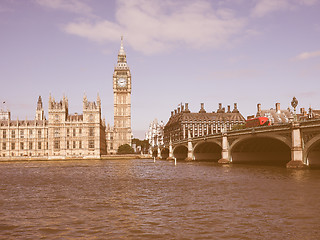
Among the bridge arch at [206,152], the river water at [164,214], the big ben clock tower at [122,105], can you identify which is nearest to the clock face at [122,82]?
the big ben clock tower at [122,105]

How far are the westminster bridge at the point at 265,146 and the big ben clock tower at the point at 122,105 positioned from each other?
149 feet

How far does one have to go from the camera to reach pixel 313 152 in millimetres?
46062

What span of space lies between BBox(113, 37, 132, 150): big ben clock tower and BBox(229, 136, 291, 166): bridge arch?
319 ft

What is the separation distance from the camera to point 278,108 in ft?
426

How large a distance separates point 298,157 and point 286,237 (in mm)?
32946

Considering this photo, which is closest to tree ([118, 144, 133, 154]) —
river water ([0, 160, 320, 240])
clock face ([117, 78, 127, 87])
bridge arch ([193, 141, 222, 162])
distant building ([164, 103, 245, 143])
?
distant building ([164, 103, 245, 143])

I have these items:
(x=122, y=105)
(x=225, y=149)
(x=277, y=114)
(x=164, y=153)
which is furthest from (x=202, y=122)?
(x=225, y=149)

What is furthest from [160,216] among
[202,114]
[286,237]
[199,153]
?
[202,114]

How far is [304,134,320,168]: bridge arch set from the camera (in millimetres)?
42075

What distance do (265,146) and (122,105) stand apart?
108741 millimetres

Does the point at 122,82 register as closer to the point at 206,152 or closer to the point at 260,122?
the point at 206,152

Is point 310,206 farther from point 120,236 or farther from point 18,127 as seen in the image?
point 18,127

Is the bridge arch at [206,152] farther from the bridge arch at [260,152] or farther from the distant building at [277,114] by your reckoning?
the distant building at [277,114]

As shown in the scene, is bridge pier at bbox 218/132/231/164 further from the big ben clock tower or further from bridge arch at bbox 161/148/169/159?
the big ben clock tower
